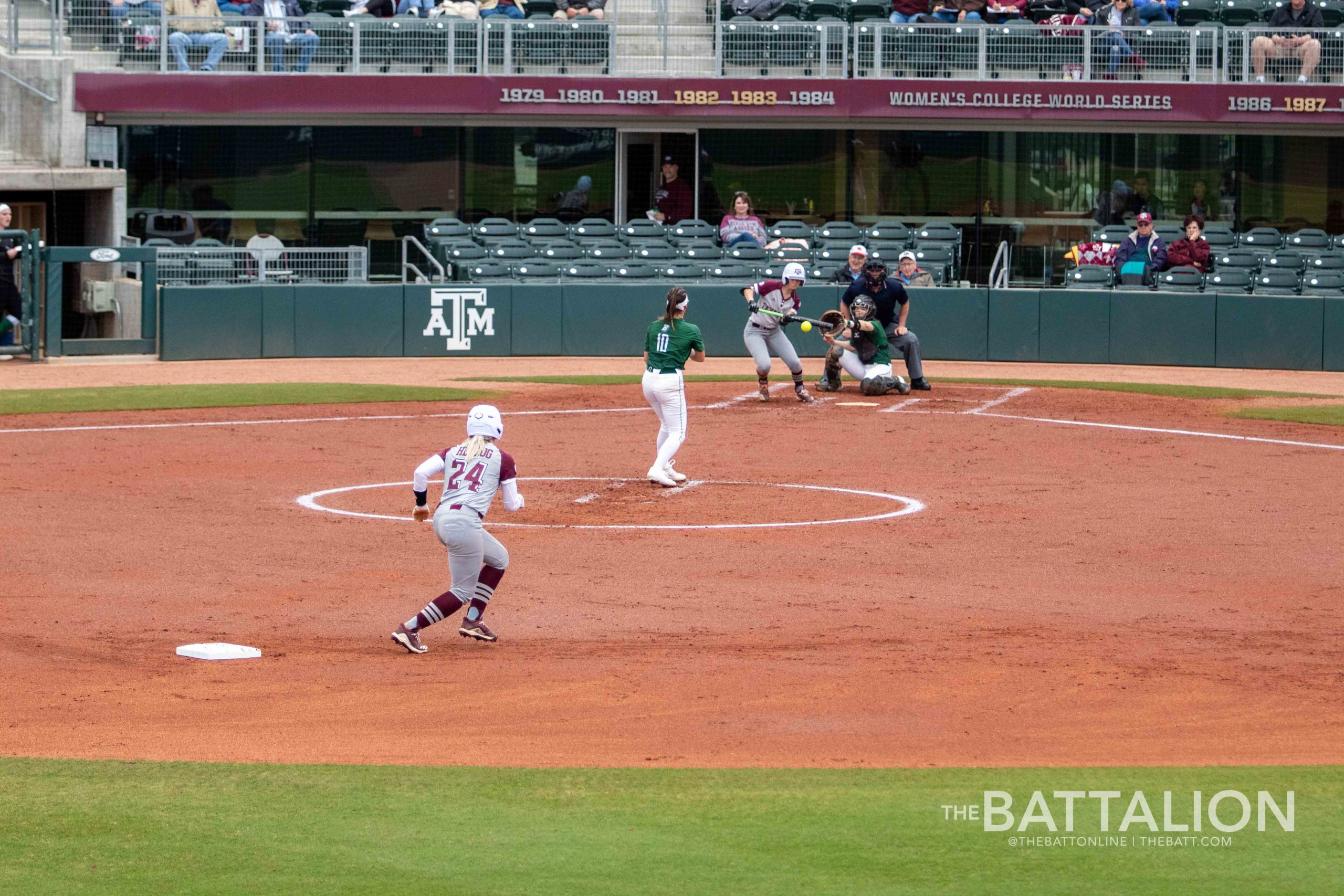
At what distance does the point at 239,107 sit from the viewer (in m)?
30.8

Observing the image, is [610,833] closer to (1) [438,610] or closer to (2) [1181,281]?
(1) [438,610]

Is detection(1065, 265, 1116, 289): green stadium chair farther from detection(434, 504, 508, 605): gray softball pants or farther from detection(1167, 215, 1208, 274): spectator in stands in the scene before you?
detection(434, 504, 508, 605): gray softball pants

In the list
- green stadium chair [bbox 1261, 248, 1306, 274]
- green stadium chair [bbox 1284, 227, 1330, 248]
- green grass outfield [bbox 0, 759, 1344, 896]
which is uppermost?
green stadium chair [bbox 1284, 227, 1330, 248]

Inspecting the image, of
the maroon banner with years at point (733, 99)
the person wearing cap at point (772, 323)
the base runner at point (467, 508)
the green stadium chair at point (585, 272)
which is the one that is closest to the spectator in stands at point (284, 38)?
the maroon banner with years at point (733, 99)

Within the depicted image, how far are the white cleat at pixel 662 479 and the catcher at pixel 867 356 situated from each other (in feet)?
22.0

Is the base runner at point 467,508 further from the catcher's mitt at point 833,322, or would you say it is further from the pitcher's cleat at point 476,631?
the catcher's mitt at point 833,322

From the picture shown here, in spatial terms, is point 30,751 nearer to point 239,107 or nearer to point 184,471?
point 184,471

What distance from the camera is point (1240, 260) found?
2947 cm

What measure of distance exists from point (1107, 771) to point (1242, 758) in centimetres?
77

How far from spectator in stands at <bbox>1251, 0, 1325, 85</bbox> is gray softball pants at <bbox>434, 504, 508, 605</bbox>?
25.6 meters

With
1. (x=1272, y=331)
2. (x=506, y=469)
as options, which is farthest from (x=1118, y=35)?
(x=506, y=469)

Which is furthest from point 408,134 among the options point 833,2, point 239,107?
point 833,2

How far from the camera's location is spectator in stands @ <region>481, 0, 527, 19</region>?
105 ft

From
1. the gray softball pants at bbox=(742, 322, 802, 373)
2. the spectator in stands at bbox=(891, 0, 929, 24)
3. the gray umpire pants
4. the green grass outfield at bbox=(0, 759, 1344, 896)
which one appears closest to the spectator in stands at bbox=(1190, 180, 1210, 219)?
the spectator in stands at bbox=(891, 0, 929, 24)
